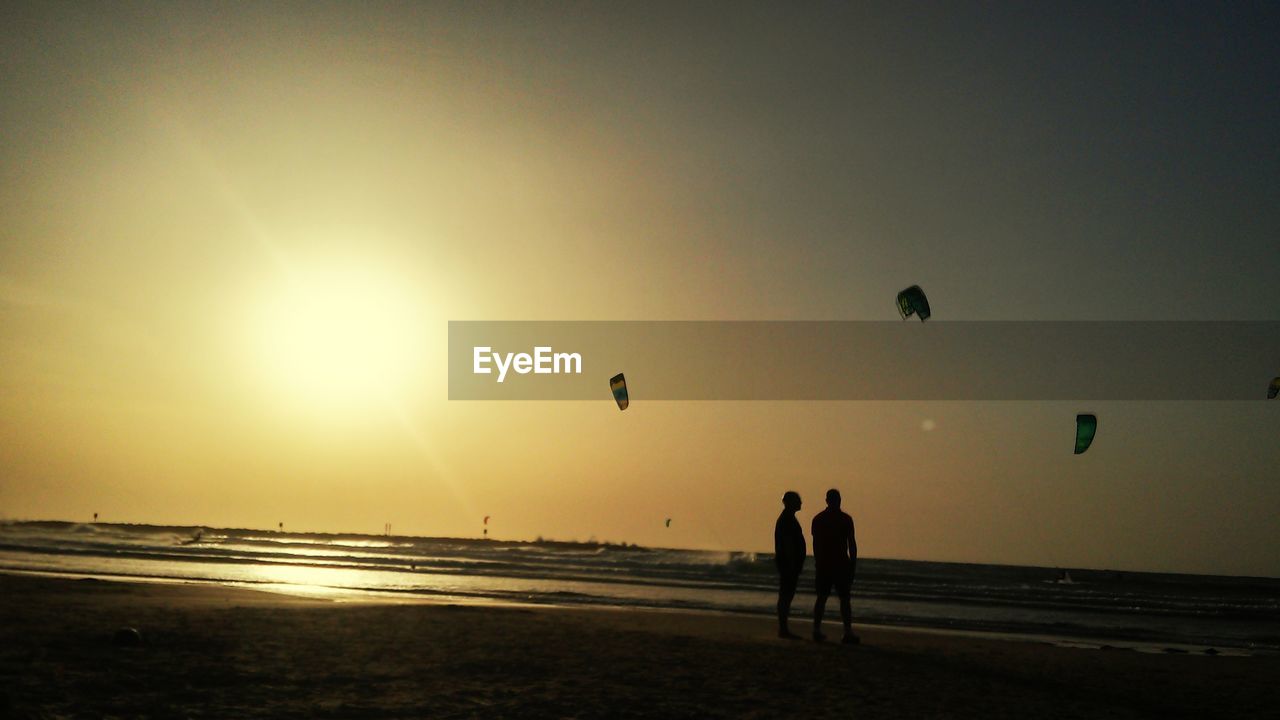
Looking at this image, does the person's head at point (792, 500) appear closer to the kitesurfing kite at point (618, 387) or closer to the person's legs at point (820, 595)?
the person's legs at point (820, 595)

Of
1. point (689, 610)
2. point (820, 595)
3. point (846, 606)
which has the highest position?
point (820, 595)

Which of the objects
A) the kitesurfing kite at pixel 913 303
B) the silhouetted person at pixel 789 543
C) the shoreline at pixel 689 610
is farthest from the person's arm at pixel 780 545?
the kitesurfing kite at pixel 913 303

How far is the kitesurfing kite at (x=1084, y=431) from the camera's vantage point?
68.1 feet

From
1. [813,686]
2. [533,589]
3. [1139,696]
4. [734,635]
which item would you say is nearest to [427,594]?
[533,589]

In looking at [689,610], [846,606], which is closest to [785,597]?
[846,606]

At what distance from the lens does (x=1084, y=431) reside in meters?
21.7

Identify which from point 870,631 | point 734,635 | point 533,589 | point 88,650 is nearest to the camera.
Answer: point 88,650

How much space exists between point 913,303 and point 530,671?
1466 centimetres

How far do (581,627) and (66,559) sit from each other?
23310 millimetres

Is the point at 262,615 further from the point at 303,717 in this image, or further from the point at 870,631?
the point at 870,631

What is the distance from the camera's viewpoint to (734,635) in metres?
12.1

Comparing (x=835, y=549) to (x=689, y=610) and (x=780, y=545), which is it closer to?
(x=780, y=545)

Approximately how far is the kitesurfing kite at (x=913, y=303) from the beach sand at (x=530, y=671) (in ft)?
29.2

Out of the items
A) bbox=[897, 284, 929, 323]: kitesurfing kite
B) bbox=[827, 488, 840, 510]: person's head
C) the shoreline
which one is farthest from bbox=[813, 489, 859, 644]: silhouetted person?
bbox=[897, 284, 929, 323]: kitesurfing kite
